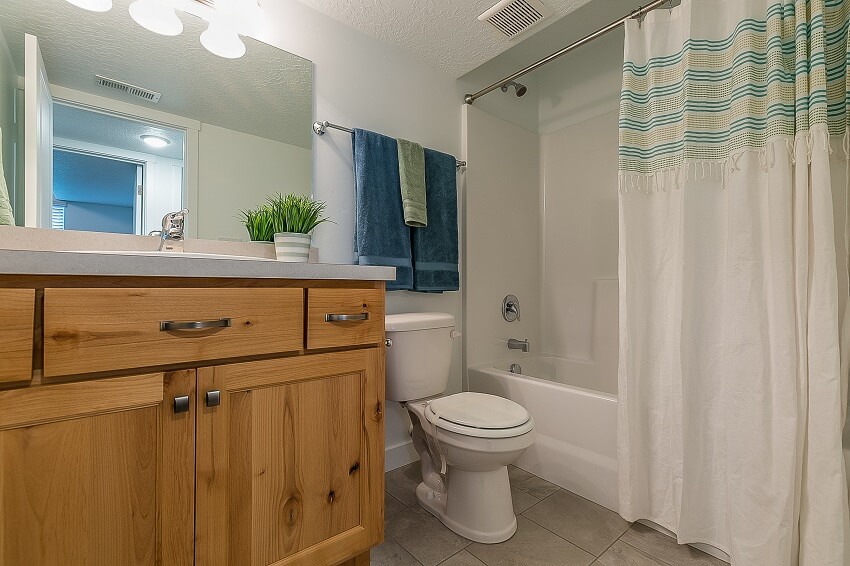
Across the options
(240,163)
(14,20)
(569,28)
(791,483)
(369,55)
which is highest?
(569,28)

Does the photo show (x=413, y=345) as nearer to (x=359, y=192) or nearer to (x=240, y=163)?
(x=359, y=192)

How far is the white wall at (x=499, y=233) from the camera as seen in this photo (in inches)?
92.6

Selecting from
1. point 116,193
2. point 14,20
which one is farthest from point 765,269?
point 14,20

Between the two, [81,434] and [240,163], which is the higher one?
[240,163]

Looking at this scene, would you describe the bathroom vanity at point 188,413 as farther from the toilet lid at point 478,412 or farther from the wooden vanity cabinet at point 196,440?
the toilet lid at point 478,412

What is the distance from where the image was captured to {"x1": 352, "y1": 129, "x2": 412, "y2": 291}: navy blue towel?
1.82m

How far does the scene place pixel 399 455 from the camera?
2.01 m

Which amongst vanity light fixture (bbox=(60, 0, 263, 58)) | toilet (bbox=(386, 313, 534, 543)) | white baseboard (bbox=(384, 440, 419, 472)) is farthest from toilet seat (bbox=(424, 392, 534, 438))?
vanity light fixture (bbox=(60, 0, 263, 58))

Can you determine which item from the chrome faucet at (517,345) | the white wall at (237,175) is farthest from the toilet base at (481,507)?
the white wall at (237,175)

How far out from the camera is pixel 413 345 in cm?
170

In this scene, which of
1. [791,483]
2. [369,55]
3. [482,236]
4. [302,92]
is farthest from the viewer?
[482,236]

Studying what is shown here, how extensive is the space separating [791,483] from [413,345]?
1249 mm

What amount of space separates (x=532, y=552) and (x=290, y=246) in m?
1.38

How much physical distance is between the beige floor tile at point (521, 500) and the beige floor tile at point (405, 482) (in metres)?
0.41
